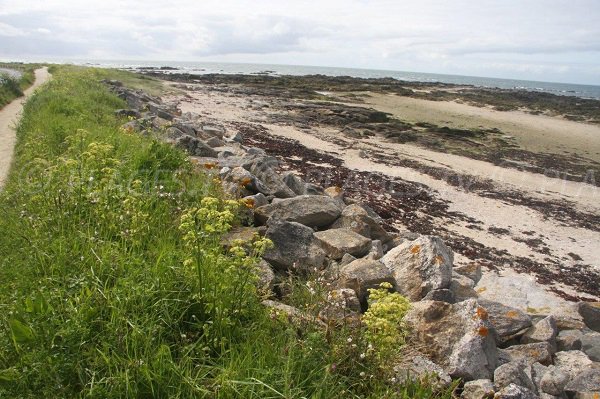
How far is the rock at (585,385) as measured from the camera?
339 centimetres

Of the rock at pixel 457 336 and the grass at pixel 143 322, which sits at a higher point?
the grass at pixel 143 322

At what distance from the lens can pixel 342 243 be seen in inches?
212

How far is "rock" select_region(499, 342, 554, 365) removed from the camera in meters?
3.98

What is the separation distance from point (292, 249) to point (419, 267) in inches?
56.3

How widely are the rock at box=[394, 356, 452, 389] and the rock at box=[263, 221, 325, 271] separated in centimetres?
156

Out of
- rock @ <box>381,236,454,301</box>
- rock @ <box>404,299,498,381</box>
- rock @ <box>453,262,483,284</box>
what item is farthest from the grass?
rock @ <box>453,262,483,284</box>

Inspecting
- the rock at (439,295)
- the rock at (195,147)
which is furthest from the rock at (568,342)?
the rock at (195,147)

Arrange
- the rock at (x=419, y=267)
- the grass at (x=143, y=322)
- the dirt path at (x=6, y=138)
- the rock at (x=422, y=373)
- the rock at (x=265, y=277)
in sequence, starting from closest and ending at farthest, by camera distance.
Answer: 1. the grass at (x=143, y=322)
2. the rock at (x=422, y=373)
3. the rock at (x=265, y=277)
4. the rock at (x=419, y=267)
5. the dirt path at (x=6, y=138)

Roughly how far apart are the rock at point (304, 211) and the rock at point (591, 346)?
3.24m

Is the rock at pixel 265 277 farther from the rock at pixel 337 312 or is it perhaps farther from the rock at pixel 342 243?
the rock at pixel 342 243

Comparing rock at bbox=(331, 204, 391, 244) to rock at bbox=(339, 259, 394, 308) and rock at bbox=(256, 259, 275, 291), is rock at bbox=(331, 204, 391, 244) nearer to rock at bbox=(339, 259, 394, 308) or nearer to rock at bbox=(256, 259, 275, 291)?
rock at bbox=(339, 259, 394, 308)

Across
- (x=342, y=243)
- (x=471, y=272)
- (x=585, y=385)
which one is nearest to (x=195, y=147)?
(x=342, y=243)

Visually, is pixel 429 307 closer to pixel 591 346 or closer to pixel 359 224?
pixel 591 346

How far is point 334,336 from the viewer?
305 centimetres
